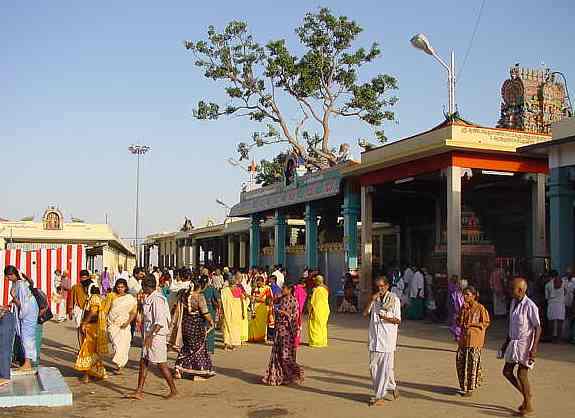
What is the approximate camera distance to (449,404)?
27.9ft

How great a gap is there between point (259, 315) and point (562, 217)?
24.3 feet

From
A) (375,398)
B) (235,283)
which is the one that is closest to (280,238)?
(235,283)

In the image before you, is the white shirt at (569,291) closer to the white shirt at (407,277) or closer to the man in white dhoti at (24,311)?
the white shirt at (407,277)

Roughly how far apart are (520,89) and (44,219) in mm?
27417

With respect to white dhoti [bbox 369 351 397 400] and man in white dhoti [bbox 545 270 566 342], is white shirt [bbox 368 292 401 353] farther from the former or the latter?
man in white dhoti [bbox 545 270 566 342]

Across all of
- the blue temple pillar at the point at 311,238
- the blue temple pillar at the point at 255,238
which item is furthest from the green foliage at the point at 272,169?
the blue temple pillar at the point at 311,238

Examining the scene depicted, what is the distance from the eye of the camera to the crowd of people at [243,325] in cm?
848

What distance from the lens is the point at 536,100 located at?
28469 mm

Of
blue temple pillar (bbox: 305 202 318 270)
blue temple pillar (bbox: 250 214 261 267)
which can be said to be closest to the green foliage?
blue temple pillar (bbox: 250 214 261 267)

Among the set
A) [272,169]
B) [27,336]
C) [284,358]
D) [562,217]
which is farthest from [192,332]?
[272,169]

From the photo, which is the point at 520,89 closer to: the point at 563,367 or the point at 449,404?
the point at 563,367

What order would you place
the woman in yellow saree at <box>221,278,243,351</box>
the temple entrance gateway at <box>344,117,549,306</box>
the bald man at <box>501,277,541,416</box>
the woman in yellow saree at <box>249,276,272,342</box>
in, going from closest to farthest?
the bald man at <box>501,277,541,416</box> → the woman in yellow saree at <box>221,278,243,351</box> → the woman in yellow saree at <box>249,276,272,342</box> → the temple entrance gateway at <box>344,117,549,306</box>

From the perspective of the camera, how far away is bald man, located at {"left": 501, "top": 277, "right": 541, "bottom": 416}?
7789 millimetres

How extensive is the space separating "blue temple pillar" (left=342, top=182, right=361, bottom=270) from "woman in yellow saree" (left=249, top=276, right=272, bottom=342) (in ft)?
28.6
